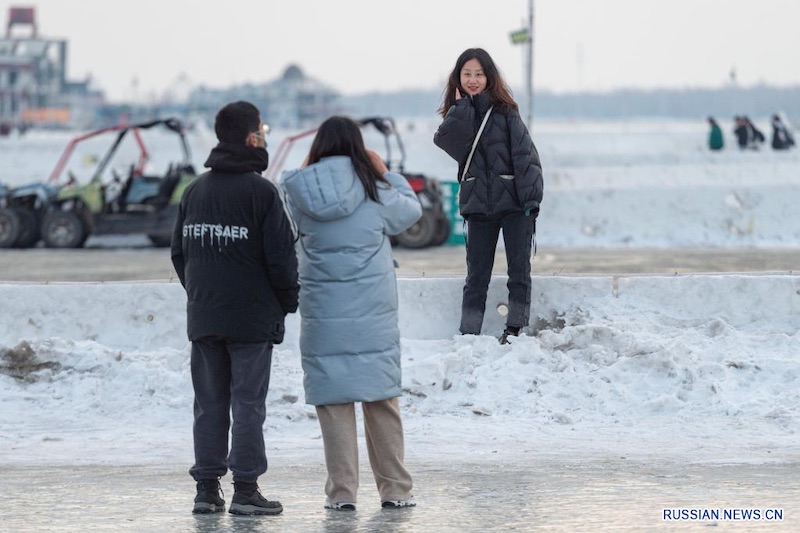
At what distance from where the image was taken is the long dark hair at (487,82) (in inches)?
354

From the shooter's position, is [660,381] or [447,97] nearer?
[660,381]

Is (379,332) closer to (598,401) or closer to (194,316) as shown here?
(194,316)

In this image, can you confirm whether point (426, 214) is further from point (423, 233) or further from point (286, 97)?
point (286, 97)

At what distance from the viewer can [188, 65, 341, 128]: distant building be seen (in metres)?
168

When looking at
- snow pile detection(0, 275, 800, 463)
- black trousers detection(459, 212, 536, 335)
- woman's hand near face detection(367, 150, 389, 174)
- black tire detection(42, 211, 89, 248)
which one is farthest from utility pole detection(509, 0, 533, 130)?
woman's hand near face detection(367, 150, 389, 174)

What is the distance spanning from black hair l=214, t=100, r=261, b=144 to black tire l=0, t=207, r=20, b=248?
17215 mm

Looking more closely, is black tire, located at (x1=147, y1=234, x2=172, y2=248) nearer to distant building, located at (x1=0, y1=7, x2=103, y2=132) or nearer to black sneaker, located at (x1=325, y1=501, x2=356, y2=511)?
black sneaker, located at (x1=325, y1=501, x2=356, y2=511)

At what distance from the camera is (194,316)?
611 centimetres

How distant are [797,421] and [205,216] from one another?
11.6ft

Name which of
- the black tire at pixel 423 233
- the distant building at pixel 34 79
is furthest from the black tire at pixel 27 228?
the distant building at pixel 34 79

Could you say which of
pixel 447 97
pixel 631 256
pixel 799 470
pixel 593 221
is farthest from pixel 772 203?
pixel 799 470

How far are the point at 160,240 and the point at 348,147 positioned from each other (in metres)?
16.8

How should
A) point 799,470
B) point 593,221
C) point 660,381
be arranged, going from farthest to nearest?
point 593,221 < point 660,381 < point 799,470

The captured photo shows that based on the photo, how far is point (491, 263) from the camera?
954cm
